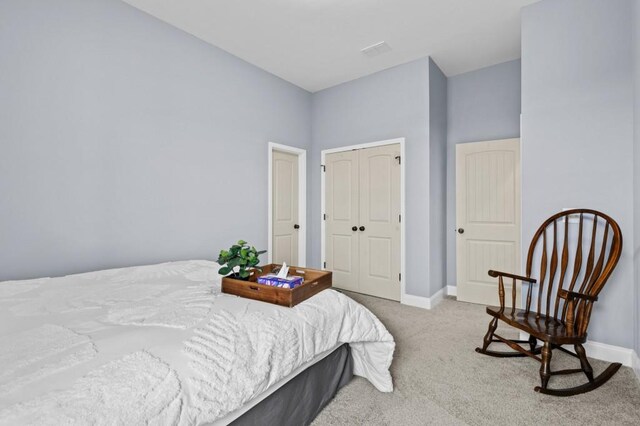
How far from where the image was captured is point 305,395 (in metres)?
1.54

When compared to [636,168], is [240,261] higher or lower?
lower

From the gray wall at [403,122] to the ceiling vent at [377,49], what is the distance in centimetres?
44

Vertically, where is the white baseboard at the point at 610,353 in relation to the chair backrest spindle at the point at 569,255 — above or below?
below

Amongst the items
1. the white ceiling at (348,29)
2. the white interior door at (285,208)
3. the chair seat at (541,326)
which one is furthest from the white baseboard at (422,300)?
the white ceiling at (348,29)

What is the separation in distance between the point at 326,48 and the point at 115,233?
9.44 feet

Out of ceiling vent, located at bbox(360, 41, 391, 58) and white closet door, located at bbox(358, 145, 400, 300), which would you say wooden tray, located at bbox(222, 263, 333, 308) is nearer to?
white closet door, located at bbox(358, 145, 400, 300)

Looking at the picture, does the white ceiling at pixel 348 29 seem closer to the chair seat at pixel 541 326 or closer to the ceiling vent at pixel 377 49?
the ceiling vent at pixel 377 49

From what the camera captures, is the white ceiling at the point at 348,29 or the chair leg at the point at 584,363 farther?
the white ceiling at the point at 348,29

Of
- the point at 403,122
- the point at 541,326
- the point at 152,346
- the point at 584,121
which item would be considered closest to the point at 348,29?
the point at 403,122

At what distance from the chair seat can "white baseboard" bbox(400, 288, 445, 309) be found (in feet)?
4.20

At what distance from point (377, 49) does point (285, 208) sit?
7.64 feet

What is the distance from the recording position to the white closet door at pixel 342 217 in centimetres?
424

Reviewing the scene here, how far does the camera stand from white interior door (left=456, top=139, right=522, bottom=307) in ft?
11.8

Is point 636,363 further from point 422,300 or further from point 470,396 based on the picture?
point 422,300
